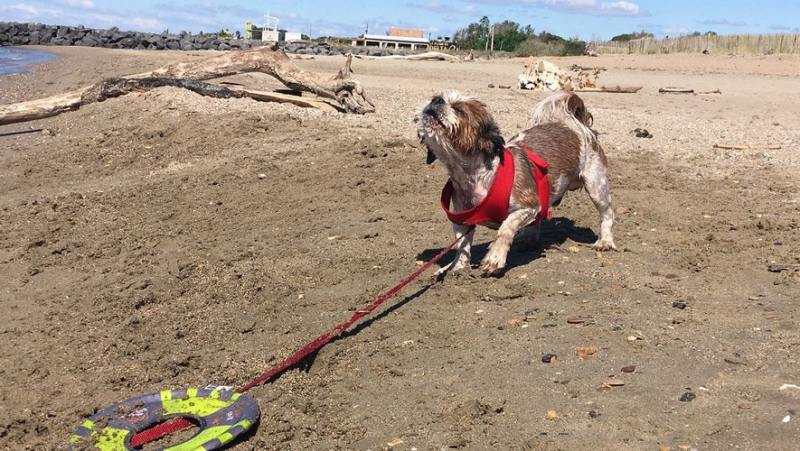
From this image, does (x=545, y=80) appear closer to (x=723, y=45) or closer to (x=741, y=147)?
(x=741, y=147)

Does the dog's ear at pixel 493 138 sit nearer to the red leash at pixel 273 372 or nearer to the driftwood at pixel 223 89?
the red leash at pixel 273 372

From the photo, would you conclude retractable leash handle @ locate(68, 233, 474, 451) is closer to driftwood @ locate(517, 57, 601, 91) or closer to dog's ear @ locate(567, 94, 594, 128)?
dog's ear @ locate(567, 94, 594, 128)

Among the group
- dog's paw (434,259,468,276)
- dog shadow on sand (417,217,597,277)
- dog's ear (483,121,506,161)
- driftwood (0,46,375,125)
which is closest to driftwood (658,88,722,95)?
driftwood (0,46,375,125)

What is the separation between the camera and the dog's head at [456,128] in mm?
6066

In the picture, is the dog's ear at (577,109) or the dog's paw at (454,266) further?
the dog's ear at (577,109)

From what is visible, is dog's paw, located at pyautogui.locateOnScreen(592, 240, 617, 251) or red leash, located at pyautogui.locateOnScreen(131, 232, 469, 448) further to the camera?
dog's paw, located at pyautogui.locateOnScreen(592, 240, 617, 251)

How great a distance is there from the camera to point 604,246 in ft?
25.0

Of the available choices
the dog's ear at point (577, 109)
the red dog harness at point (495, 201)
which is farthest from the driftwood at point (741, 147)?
the red dog harness at point (495, 201)

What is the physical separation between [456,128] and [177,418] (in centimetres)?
279

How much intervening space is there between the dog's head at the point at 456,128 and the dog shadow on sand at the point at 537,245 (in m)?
1.13

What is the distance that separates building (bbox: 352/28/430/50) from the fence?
1602 inches

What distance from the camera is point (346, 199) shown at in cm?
952

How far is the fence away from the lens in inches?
1568

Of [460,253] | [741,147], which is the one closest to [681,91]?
[741,147]
